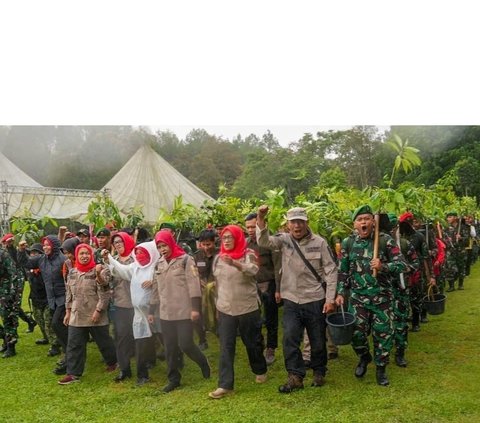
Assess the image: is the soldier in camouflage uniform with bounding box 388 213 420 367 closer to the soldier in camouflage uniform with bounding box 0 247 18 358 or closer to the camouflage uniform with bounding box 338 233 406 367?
the camouflage uniform with bounding box 338 233 406 367

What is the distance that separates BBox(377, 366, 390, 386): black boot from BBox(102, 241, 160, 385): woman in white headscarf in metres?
2.41

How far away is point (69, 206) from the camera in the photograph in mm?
17891

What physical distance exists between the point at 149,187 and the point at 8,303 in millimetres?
11296

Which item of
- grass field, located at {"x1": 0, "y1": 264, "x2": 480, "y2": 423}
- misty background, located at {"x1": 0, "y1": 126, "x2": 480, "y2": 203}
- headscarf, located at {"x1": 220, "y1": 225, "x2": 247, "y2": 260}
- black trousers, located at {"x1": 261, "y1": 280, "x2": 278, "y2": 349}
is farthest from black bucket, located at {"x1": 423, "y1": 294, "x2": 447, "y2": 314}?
misty background, located at {"x1": 0, "y1": 126, "x2": 480, "y2": 203}

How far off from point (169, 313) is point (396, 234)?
2963 mm

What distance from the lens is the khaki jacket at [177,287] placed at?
503 centimetres

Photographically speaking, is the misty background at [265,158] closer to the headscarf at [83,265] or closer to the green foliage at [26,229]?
the green foliage at [26,229]

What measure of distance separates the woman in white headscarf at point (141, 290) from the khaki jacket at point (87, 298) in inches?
10.6

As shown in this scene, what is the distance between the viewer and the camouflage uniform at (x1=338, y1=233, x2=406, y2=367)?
4.80m

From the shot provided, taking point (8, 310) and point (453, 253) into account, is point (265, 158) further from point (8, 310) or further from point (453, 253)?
point (8, 310)

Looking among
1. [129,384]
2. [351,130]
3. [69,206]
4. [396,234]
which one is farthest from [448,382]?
[351,130]

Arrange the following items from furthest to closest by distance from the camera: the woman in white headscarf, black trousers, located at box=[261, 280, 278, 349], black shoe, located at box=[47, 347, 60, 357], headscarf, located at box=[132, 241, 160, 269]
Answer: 1. black shoe, located at box=[47, 347, 60, 357]
2. black trousers, located at box=[261, 280, 278, 349]
3. headscarf, located at box=[132, 241, 160, 269]
4. the woman in white headscarf

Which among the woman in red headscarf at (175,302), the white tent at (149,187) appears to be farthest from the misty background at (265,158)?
the woman in red headscarf at (175,302)

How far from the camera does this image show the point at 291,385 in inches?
188
